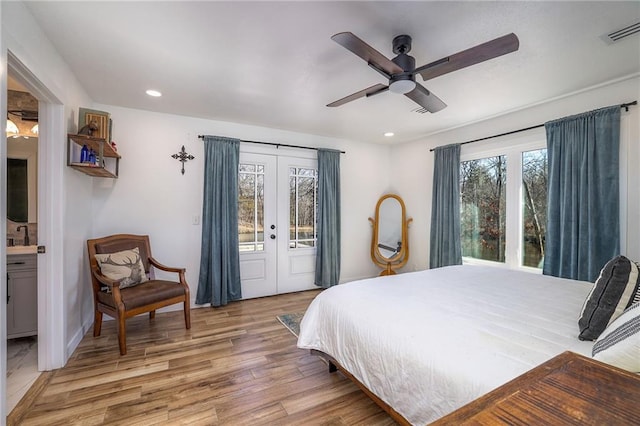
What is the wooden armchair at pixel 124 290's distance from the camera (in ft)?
8.25

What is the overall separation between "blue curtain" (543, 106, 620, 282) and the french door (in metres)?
3.02

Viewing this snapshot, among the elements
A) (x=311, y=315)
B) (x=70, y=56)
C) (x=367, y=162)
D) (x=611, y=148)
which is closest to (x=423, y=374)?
(x=311, y=315)

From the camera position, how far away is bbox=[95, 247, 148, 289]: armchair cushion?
277 centimetres

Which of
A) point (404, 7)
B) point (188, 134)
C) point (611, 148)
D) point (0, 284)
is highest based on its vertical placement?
point (404, 7)

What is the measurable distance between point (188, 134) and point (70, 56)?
58.9 inches

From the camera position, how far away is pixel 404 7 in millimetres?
1691

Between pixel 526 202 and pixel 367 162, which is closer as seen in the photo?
pixel 526 202

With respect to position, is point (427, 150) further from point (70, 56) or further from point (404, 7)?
point (70, 56)

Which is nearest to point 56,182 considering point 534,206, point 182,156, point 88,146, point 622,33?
point 88,146

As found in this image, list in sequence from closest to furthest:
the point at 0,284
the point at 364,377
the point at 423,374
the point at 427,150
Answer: the point at 423,374, the point at 0,284, the point at 364,377, the point at 427,150

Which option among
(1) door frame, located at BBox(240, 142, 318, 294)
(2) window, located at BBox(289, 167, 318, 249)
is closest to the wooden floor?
(1) door frame, located at BBox(240, 142, 318, 294)

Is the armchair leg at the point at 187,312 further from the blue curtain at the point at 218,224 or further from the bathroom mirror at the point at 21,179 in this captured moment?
the bathroom mirror at the point at 21,179

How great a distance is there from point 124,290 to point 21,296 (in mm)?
838

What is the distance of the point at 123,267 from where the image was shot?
2.85 meters
